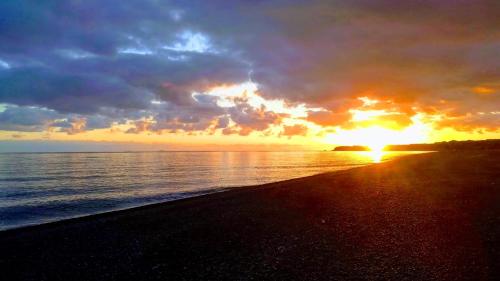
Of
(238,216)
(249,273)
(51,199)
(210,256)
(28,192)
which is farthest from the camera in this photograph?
(28,192)

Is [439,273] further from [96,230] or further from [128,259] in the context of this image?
[96,230]

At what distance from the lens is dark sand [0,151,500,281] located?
37.6ft

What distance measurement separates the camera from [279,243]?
1470 cm

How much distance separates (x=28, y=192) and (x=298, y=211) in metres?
35.9

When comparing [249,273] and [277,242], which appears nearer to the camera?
[249,273]

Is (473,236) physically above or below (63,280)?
above

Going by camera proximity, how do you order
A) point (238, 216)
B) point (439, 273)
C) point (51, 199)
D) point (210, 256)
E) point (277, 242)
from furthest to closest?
point (51, 199) < point (238, 216) < point (277, 242) < point (210, 256) < point (439, 273)

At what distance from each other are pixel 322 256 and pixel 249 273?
2889mm

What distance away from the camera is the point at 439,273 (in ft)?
34.9

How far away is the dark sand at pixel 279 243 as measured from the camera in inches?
451

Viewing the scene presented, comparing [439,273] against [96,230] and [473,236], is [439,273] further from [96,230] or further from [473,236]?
[96,230]

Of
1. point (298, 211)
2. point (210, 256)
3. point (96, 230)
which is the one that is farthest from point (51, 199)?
point (210, 256)

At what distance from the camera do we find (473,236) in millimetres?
14297

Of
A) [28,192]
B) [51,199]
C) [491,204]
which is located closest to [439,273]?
[491,204]
